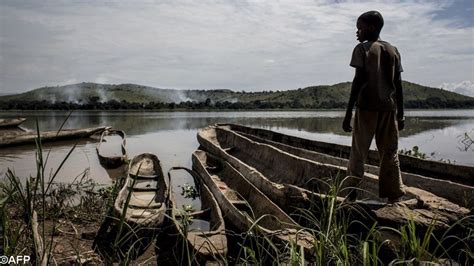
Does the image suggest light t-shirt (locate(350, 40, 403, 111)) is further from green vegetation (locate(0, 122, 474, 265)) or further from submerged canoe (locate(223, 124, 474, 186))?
submerged canoe (locate(223, 124, 474, 186))

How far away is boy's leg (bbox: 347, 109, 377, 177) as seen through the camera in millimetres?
4461

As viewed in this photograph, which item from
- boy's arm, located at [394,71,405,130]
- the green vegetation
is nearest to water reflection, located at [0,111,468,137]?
the green vegetation

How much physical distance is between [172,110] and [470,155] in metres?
55.6

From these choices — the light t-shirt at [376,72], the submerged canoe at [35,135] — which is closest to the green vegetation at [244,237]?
the light t-shirt at [376,72]

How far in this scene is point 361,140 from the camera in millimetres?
4484

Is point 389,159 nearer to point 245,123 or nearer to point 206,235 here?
point 206,235

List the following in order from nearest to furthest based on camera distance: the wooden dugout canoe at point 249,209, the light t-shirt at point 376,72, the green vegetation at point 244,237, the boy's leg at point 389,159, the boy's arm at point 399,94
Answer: the green vegetation at point 244,237, the wooden dugout canoe at point 249,209, the light t-shirt at point 376,72, the boy's leg at point 389,159, the boy's arm at point 399,94

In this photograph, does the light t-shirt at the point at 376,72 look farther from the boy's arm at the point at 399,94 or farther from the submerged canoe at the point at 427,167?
the submerged canoe at the point at 427,167

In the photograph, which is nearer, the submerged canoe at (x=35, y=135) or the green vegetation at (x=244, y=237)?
the green vegetation at (x=244, y=237)

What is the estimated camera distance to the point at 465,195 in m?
4.24

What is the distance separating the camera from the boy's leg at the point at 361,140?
176 inches

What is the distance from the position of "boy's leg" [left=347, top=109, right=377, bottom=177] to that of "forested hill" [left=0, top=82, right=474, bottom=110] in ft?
187

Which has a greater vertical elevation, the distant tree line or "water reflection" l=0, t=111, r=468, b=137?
the distant tree line

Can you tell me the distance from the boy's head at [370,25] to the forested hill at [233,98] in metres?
57.0
